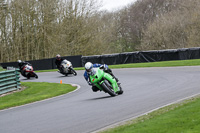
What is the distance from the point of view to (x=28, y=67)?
1053 inches

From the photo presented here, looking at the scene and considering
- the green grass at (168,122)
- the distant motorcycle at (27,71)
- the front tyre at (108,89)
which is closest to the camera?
the green grass at (168,122)

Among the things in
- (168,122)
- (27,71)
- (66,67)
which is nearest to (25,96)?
(66,67)

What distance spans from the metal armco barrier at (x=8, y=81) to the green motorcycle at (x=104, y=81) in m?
6.48

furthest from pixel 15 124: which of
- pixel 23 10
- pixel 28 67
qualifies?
pixel 23 10

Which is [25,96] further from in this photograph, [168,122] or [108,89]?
[168,122]

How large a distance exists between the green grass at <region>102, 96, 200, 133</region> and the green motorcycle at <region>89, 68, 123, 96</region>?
4066 millimetres

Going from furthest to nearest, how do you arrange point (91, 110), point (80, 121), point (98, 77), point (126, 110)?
point (98, 77), point (91, 110), point (126, 110), point (80, 121)

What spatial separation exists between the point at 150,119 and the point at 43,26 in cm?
4537

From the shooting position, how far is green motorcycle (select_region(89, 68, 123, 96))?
12477mm

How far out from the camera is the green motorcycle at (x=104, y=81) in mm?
12477

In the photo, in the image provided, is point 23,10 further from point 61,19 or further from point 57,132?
point 57,132

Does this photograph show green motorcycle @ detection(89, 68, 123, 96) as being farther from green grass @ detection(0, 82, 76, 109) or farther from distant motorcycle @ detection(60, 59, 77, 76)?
distant motorcycle @ detection(60, 59, 77, 76)

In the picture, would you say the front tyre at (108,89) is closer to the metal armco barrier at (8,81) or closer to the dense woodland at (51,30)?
the metal armco barrier at (8,81)

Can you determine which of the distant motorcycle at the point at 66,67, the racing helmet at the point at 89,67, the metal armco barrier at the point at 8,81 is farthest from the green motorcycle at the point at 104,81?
the distant motorcycle at the point at 66,67
